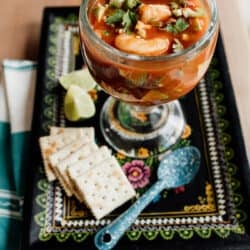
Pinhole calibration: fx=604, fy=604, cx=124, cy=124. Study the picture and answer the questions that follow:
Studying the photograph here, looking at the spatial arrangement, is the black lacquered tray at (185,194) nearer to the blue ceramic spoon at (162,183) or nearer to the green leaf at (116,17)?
the blue ceramic spoon at (162,183)

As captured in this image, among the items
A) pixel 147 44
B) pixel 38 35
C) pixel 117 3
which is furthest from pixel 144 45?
pixel 38 35

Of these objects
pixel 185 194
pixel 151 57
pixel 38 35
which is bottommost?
pixel 185 194

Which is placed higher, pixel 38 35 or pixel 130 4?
pixel 130 4

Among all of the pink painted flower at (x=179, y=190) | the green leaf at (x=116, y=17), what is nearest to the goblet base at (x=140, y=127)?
the pink painted flower at (x=179, y=190)

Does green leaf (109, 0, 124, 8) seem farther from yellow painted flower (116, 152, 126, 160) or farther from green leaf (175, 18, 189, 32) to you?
yellow painted flower (116, 152, 126, 160)

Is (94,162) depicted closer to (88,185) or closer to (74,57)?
(88,185)

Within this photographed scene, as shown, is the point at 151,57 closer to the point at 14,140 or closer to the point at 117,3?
the point at 117,3
